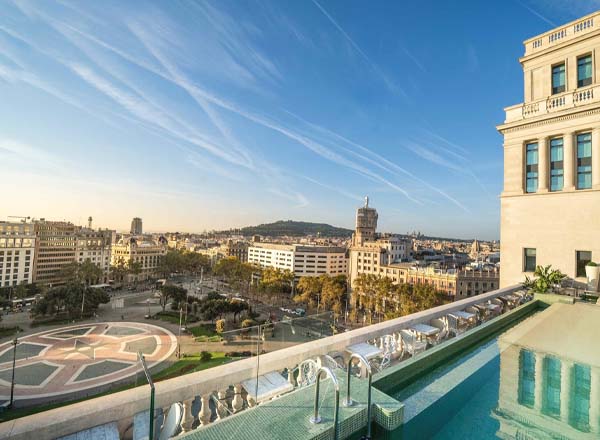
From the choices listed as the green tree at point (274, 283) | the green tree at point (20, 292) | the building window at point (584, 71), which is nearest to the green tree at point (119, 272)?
the green tree at point (20, 292)

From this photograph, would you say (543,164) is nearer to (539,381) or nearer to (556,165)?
(556,165)

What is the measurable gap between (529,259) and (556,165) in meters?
3.96

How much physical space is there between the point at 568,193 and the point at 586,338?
859 cm

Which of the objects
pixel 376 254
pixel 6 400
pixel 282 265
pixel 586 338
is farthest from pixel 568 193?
pixel 282 265

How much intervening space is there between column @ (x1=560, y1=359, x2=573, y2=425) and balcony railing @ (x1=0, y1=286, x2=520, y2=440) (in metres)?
2.23

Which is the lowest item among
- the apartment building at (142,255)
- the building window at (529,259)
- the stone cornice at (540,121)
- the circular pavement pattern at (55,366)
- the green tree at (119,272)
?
the circular pavement pattern at (55,366)

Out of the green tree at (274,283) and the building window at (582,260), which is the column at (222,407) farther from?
the green tree at (274,283)

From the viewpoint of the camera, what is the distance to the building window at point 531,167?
13.1 meters

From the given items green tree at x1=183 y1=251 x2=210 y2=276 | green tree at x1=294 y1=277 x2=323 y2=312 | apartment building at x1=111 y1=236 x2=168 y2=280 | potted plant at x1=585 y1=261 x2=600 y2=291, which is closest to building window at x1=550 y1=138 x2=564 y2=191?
potted plant at x1=585 y1=261 x2=600 y2=291

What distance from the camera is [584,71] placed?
41.4ft

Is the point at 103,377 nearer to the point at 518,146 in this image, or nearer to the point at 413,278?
the point at 518,146

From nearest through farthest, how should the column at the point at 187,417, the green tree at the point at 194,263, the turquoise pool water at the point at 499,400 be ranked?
the column at the point at 187,417
the turquoise pool water at the point at 499,400
the green tree at the point at 194,263

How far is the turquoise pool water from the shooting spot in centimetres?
285

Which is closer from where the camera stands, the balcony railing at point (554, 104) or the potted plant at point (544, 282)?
the potted plant at point (544, 282)
